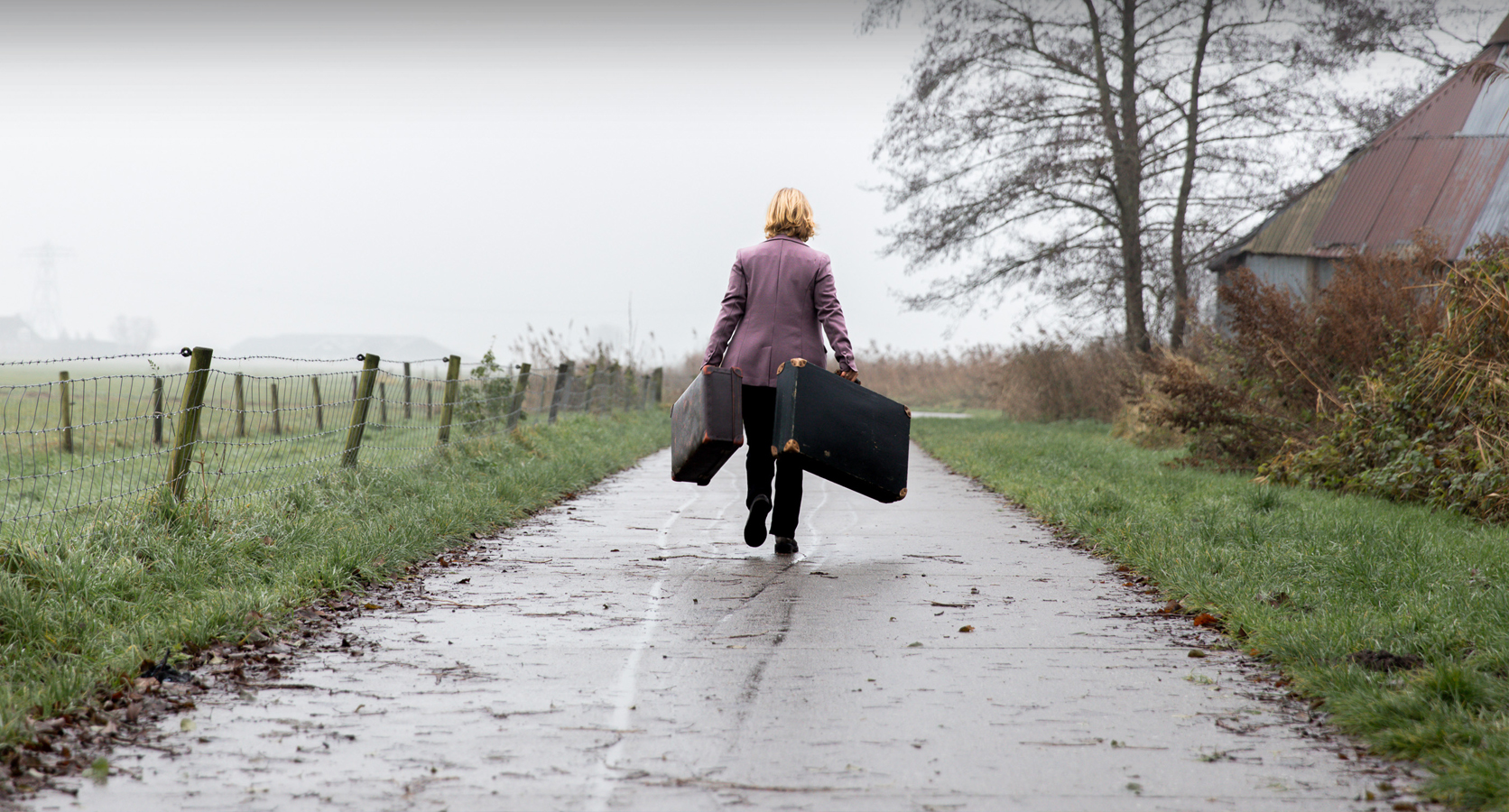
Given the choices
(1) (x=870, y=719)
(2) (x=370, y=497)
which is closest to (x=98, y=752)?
(1) (x=870, y=719)

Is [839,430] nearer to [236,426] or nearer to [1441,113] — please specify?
[236,426]

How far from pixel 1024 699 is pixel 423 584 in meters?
3.23

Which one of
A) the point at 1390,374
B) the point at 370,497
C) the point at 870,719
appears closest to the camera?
the point at 870,719

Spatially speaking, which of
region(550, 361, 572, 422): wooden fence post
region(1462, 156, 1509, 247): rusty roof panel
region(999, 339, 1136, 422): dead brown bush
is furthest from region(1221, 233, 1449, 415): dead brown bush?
region(999, 339, 1136, 422): dead brown bush

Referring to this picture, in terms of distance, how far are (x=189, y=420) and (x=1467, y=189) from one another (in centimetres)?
1884

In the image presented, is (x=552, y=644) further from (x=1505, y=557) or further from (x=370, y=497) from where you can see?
(x=1505, y=557)

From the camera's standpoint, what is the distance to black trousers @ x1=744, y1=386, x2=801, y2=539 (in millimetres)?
7293

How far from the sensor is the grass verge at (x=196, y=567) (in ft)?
14.2

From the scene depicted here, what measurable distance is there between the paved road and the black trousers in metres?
0.74

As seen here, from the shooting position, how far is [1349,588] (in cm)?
578

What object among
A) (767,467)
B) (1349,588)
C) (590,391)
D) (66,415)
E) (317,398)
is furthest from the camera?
(590,391)

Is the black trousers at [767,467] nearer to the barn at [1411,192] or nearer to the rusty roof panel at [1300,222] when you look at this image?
the barn at [1411,192]

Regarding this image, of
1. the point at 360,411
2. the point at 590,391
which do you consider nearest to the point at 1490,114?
the point at 590,391

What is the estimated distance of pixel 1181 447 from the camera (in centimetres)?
1702
